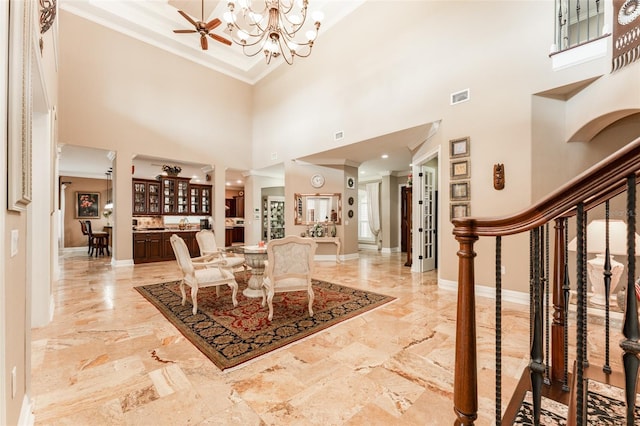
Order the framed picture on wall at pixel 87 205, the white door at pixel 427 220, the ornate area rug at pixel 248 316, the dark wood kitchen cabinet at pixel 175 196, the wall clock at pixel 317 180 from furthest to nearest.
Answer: the framed picture on wall at pixel 87 205 → the dark wood kitchen cabinet at pixel 175 196 → the wall clock at pixel 317 180 → the white door at pixel 427 220 → the ornate area rug at pixel 248 316

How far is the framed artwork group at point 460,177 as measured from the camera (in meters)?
4.32

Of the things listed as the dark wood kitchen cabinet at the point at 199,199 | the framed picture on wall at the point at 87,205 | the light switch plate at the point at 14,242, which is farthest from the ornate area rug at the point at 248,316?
the framed picture on wall at the point at 87,205

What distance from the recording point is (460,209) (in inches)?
173

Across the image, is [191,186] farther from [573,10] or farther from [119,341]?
[573,10]

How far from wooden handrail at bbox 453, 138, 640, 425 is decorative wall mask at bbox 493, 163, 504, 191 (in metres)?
3.23

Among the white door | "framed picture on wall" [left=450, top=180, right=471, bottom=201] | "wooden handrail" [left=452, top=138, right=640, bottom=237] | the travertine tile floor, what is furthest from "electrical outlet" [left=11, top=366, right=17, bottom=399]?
the white door

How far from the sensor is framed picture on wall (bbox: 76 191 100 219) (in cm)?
989

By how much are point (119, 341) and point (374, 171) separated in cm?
835

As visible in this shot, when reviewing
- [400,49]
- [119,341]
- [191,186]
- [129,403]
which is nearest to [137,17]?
[191,186]

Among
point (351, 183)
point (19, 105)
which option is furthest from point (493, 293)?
point (19, 105)

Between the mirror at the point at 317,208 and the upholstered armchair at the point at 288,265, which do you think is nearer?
the upholstered armchair at the point at 288,265

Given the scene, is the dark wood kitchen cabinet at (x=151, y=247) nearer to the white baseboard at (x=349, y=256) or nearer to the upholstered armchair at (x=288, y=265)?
the white baseboard at (x=349, y=256)

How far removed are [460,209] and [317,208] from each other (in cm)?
400

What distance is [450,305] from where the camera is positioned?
12.3ft
